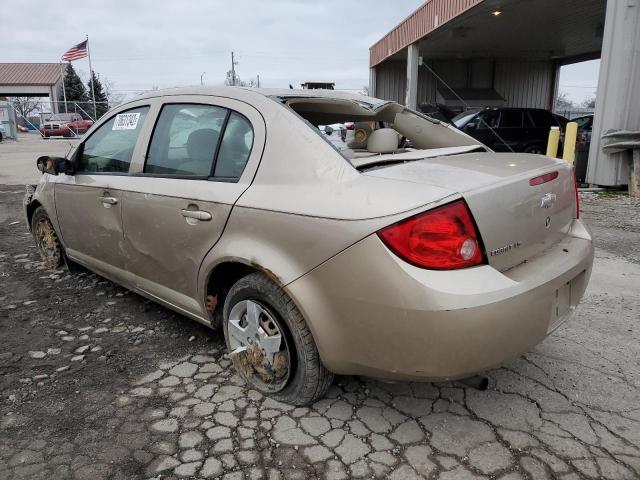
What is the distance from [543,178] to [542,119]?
1239cm

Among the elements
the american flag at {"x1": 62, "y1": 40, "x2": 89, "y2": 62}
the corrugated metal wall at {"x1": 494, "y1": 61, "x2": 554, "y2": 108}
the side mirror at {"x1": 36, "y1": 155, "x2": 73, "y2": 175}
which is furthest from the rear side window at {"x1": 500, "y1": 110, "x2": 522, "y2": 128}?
the american flag at {"x1": 62, "y1": 40, "x2": 89, "y2": 62}

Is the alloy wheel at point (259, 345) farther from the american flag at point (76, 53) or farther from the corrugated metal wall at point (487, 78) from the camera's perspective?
the american flag at point (76, 53)

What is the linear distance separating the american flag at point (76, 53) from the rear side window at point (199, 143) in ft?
118

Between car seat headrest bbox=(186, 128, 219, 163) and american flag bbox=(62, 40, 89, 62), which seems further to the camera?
american flag bbox=(62, 40, 89, 62)

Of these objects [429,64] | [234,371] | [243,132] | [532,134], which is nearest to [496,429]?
[234,371]

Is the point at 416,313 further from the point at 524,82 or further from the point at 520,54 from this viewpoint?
the point at 524,82

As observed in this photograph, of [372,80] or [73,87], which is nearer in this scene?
[372,80]

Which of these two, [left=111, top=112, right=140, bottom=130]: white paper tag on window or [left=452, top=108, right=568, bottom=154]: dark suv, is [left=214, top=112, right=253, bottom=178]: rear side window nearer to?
[left=111, top=112, right=140, bottom=130]: white paper tag on window

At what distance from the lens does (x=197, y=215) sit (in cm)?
256

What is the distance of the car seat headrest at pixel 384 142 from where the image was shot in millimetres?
2973

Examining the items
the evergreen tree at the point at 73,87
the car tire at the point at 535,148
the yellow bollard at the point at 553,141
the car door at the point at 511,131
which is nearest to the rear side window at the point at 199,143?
the yellow bollard at the point at 553,141

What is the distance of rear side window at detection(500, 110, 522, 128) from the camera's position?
42.5ft

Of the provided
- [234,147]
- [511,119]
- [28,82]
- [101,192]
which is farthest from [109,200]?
[28,82]

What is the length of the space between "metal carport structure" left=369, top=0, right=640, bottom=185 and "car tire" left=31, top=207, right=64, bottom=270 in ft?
28.6
